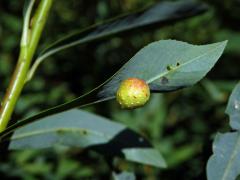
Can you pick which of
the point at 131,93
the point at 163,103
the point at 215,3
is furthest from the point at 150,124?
the point at 131,93

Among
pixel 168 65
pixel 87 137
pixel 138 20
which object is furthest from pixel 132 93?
pixel 138 20

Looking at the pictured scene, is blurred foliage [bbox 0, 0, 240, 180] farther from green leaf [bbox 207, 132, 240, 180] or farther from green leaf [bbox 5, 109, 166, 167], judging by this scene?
green leaf [bbox 207, 132, 240, 180]

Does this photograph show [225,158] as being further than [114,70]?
No

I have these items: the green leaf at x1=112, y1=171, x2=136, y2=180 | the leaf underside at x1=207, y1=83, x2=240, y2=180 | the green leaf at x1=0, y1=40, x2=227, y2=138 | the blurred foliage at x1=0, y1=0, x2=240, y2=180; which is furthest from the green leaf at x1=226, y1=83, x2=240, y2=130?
the blurred foliage at x1=0, y1=0, x2=240, y2=180

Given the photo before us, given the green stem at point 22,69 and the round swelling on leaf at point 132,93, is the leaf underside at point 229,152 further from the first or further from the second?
the green stem at point 22,69

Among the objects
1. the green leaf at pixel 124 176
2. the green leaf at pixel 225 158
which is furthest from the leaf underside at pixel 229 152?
the green leaf at pixel 124 176

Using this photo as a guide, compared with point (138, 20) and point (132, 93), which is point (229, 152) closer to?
point (132, 93)
